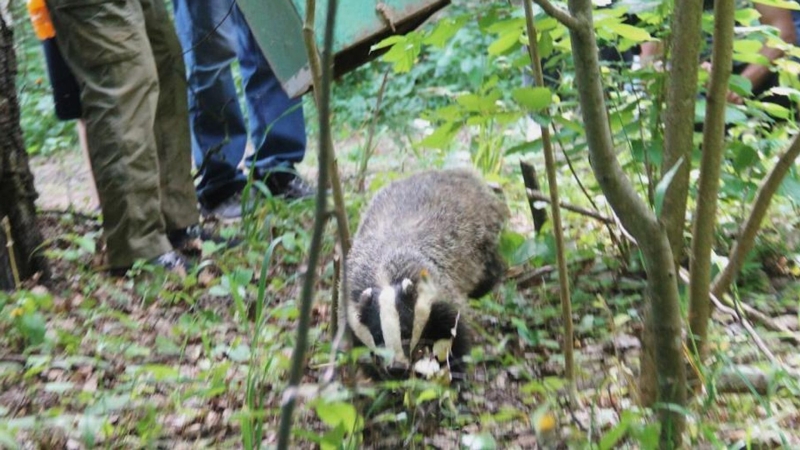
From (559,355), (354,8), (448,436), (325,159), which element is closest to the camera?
(325,159)

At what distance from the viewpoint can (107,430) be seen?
8.11 feet

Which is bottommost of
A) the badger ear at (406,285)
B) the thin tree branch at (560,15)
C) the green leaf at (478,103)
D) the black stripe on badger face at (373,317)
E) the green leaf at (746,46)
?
the black stripe on badger face at (373,317)

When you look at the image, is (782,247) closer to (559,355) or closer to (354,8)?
(559,355)

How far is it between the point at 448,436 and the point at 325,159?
1.63 metres

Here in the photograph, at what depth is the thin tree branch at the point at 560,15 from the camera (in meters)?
1.90

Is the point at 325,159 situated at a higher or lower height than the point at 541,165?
higher

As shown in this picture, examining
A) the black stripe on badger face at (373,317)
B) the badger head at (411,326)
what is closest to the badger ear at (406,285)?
the badger head at (411,326)

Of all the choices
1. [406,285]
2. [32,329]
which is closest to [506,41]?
[406,285]

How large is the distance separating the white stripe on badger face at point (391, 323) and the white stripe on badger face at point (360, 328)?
10 centimetres

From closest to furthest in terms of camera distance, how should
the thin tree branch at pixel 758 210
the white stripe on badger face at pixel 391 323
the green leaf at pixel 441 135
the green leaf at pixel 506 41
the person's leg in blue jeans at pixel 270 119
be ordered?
1. the thin tree branch at pixel 758 210
2. the green leaf at pixel 506 41
3. the green leaf at pixel 441 135
4. the white stripe on badger face at pixel 391 323
5. the person's leg in blue jeans at pixel 270 119

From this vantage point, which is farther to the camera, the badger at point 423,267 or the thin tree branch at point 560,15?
the badger at point 423,267

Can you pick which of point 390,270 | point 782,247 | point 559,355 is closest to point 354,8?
point 390,270

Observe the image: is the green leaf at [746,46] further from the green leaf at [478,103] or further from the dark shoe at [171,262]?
the dark shoe at [171,262]

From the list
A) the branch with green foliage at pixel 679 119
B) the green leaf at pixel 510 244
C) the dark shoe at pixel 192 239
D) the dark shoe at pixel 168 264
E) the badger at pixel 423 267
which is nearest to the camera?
the branch with green foliage at pixel 679 119
